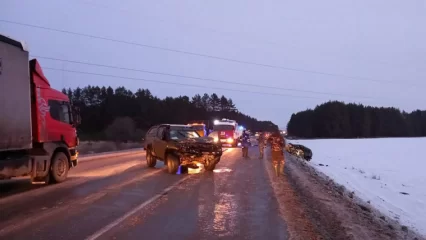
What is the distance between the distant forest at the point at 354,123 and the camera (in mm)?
156250

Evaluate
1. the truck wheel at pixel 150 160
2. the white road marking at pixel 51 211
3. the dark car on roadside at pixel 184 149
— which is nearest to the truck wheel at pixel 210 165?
the dark car on roadside at pixel 184 149

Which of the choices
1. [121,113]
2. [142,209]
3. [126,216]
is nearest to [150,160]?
[142,209]

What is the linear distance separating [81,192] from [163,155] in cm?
686

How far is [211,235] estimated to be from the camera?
7.89m

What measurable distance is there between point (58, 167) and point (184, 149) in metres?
5.13

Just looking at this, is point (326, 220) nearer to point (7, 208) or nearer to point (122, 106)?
point (7, 208)

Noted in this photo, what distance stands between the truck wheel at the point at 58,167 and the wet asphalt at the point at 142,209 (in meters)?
0.39

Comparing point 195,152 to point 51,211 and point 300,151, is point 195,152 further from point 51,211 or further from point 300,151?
point 300,151

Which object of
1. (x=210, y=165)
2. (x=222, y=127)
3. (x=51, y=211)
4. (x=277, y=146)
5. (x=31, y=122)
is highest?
(x=222, y=127)

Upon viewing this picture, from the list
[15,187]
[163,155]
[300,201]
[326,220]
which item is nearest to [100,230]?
[326,220]

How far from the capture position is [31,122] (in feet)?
46.9

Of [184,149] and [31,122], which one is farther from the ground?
[31,122]

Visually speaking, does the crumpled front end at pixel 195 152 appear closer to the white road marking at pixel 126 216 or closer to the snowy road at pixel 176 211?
the snowy road at pixel 176 211

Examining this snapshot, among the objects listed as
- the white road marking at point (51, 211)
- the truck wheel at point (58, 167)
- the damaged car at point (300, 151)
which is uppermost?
the truck wheel at point (58, 167)
